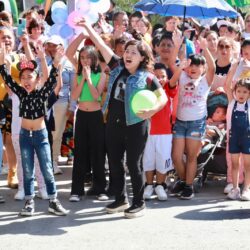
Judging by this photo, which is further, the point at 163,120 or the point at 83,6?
the point at 83,6

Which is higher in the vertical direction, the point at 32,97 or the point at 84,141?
the point at 32,97

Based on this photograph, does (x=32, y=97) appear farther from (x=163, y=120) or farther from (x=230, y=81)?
(x=230, y=81)

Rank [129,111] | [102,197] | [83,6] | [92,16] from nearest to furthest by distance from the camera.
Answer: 1. [129,111]
2. [102,197]
3. [83,6]
4. [92,16]

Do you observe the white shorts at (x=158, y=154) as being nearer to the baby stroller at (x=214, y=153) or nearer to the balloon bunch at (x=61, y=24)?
the baby stroller at (x=214, y=153)

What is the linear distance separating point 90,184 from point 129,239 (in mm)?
2116

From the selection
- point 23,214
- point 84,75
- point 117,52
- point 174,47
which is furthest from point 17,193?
point 174,47

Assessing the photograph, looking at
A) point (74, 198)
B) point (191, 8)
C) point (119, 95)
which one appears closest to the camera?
point (119, 95)

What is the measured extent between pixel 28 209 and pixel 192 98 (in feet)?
7.37

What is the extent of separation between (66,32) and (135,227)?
345 centimetres

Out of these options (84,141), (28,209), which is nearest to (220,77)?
(84,141)

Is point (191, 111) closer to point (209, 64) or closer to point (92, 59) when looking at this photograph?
point (209, 64)

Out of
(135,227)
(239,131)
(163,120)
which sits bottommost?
(135,227)

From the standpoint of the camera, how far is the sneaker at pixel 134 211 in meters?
5.47

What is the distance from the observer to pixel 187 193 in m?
6.29
